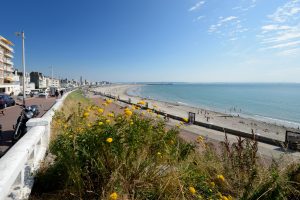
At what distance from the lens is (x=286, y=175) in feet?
9.51

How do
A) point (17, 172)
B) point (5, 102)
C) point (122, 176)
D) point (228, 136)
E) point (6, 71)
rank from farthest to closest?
point (6, 71), point (228, 136), point (5, 102), point (122, 176), point (17, 172)

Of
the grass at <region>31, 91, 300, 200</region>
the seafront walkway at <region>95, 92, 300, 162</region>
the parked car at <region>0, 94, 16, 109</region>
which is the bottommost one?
the seafront walkway at <region>95, 92, 300, 162</region>

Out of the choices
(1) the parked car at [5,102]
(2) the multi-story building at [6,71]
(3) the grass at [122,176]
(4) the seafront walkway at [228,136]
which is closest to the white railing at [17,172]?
(3) the grass at [122,176]

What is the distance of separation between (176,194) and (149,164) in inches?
16.8

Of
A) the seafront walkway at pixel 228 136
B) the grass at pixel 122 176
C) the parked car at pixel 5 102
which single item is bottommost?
the seafront walkway at pixel 228 136

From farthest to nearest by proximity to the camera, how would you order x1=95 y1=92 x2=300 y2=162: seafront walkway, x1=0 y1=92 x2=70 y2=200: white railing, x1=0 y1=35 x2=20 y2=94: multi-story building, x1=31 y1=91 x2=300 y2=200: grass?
x1=0 y1=35 x2=20 y2=94: multi-story building < x1=95 y1=92 x2=300 y2=162: seafront walkway < x1=31 y1=91 x2=300 y2=200: grass < x1=0 y1=92 x2=70 y2=200: white railing

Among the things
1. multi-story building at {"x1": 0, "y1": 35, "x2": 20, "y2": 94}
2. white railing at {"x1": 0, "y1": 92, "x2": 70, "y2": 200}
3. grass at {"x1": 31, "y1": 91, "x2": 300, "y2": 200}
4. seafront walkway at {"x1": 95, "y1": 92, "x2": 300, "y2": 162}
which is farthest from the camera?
multi-story building at {"x1": 0, "y1": 35, "x2": 20, "y2": 94}

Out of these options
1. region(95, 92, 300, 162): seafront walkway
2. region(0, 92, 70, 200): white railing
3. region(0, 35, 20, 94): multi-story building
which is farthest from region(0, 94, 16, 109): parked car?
region(0, 35, 20, 94): multi-story building

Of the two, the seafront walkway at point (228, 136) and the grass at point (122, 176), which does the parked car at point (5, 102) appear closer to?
the seafront walkway at point (228, 136)

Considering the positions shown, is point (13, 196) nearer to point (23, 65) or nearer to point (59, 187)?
point (59, 187)

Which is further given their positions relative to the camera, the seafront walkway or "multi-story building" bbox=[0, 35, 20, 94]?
"multi-story building" bbox=[0, 35, 20, 94]

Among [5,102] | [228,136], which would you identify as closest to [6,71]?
[5,102]

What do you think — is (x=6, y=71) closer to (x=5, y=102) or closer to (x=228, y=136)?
(x=5, y=102)

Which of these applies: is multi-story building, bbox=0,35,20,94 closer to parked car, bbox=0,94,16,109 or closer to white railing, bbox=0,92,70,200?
parked car, bbox=0,94,16,109
